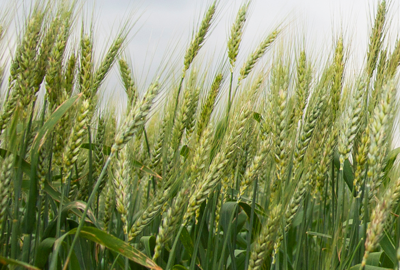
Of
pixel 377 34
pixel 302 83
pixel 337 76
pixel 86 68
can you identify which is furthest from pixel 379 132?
pixel 377 34

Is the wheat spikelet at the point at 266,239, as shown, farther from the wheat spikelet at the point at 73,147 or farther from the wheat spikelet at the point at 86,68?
the wheat spikelet at the point at 86,68

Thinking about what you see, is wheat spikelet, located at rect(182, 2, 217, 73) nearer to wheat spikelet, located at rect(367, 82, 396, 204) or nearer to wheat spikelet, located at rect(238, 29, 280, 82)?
wheat spikelet, located at rect(238, 29, 280, 82)

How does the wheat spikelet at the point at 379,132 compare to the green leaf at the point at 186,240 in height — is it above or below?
above

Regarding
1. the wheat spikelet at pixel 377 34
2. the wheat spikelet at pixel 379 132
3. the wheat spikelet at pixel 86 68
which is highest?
the wheat spikelet at pixel 377 34

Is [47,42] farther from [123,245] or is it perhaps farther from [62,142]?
[123,245]

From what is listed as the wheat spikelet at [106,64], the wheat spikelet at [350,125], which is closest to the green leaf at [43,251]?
the wheat spikelet at [106,64]

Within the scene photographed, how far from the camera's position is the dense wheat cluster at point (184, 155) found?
132 cm

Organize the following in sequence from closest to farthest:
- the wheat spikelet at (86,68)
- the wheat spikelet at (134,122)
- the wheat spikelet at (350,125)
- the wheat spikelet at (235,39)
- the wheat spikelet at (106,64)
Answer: the wheat spikelet at (134,122)
the wheat spikelet at (350,125)
the wheat spikelet at (86,68)
the wheat spikelet at (106,64)
the wheat spikelet at (235,39)

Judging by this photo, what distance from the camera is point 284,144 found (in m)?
1.62

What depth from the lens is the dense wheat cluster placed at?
132 cm

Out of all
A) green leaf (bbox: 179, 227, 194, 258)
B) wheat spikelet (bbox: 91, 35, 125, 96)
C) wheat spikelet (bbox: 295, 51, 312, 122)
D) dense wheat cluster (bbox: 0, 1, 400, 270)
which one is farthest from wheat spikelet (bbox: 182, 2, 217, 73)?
green leaf (bbox: 179, 227, 194, 258)

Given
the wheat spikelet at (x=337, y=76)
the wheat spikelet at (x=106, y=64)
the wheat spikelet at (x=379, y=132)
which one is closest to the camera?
the wheat spikelet at (x=379, y=132)

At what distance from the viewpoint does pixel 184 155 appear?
2.13 metres

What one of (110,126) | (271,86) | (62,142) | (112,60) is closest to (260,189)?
(271,86)
